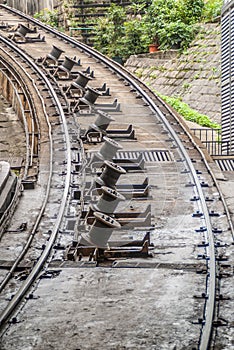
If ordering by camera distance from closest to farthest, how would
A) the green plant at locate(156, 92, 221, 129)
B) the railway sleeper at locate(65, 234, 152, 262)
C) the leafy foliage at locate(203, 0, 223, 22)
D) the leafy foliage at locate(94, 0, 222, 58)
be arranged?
the railway sleeper at locate(65, 234, 152, 262)
the green plant at locate(156, 92, 221, 129)
the leafy foliage at locate(203, 0, 223, 22)
the leafy foliage at locate(94, 0, 222, 58)

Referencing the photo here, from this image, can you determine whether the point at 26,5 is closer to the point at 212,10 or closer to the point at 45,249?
the point at 212,10

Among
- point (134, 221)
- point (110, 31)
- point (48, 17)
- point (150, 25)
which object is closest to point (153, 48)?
point (150, 25)

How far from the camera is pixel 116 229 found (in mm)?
9883

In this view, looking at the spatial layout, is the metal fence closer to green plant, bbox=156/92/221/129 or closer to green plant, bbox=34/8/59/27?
green plant, bbox=156/92/221/129

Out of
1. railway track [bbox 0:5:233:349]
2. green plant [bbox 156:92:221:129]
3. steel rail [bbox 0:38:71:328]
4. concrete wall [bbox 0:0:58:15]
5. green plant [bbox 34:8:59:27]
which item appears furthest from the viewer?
concrete wall [bbox 0:0:58:15]

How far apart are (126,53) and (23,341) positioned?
2343 cm

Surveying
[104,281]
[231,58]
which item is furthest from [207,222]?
[231,58]

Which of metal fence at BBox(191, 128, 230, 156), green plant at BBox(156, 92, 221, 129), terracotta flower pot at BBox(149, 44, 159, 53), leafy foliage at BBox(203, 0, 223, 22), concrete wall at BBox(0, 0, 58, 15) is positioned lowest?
green plant at BBox(156, 92, 221, 129)

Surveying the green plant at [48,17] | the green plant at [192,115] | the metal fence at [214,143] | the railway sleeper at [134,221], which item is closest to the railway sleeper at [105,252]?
the railway sleeper at [134,221]

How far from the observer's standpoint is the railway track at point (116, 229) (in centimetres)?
667

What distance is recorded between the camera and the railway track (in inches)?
263

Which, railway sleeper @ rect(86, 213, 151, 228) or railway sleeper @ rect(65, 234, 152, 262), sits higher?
railway sleeper @ rect(65, 234, 152, 262)

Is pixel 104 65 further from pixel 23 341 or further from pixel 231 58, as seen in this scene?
pixel 23 341

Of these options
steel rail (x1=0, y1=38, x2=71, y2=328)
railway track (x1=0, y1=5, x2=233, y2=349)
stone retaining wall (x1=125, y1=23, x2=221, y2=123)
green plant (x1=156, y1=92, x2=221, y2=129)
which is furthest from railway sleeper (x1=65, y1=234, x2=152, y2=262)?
stone retaining wall (x1=125, y1=23, x2=221, y2=123)
